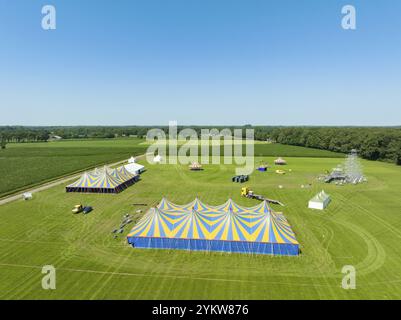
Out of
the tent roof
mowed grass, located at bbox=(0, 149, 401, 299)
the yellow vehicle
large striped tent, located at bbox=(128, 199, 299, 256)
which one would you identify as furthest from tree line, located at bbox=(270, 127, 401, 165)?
the yellow vehicle

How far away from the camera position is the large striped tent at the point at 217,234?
23766mm

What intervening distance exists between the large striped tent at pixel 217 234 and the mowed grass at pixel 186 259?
2.72 feet

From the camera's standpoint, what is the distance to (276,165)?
7544 cm

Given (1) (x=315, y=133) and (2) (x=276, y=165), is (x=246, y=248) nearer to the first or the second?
(2) (x=276, y=165)

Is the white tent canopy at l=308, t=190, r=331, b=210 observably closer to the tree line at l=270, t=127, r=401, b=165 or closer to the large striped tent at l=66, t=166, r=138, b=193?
the large striped tent at l=66, t=166, r=138, b=193

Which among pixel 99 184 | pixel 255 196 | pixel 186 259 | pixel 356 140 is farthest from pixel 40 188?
pixel 356 140

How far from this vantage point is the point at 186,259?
22.9 meters

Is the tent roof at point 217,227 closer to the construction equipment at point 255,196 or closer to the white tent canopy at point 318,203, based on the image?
the white tent canopy at point 318,203

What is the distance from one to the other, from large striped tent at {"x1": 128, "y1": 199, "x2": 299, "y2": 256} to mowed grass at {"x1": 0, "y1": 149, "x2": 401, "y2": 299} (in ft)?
2.72

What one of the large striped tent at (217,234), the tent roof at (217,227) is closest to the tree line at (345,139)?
the tent roof at (217,227)

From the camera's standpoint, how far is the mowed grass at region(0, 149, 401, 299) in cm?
1870

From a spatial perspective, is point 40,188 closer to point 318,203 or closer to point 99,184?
point 99,184

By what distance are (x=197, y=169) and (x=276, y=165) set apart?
25848 mm

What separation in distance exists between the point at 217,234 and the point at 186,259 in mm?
3922
